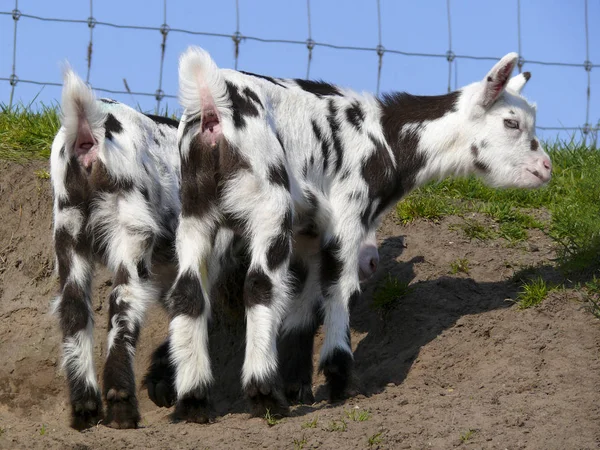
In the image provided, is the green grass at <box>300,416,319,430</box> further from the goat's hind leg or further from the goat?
the goat's hind leg

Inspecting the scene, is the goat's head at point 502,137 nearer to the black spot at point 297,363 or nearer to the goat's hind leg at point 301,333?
the goat's hind leg at point 301,333

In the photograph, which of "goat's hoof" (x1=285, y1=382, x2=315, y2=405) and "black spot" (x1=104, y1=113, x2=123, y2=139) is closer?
"black spot" (x1=104, y1=113, x2=123, y2=139)

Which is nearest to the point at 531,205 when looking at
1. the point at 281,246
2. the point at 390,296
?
the point at 390,296

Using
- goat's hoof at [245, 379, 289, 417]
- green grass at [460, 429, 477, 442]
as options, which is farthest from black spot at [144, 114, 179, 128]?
green grass at [460, 429, 477, 442]

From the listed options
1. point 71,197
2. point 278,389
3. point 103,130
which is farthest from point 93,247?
point 278,389

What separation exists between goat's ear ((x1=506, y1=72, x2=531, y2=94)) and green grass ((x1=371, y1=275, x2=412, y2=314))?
1.97 metres

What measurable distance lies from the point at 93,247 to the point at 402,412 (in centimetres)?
244

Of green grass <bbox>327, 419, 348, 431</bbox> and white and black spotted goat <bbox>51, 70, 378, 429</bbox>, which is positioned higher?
white and black spotted goat <bbox>51, 70, 378, 429</bbox>

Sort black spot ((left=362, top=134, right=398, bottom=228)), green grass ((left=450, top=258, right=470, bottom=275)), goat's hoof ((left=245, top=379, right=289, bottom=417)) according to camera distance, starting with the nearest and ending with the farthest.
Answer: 1. goat's hoof ((left=245, top=379, right=289, bottom=417))
2. black spot ((left=362, top=134, right=398, bottom=228))
3. green grass ((left=450, top=258, right=470, bottom=275))

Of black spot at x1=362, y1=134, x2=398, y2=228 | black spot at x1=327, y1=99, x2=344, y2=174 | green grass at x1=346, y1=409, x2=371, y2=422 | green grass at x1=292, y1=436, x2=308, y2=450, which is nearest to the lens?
green grass at x1=292, y1=436, x2=308, y2=450

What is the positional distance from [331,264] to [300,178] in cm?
76

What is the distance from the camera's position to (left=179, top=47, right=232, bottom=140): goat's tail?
22.2 ft

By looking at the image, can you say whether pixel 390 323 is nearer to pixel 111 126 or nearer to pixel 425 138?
pixel 425 138

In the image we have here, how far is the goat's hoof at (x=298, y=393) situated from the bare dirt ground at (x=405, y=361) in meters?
0.12
